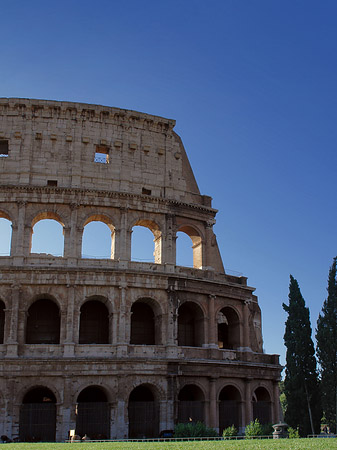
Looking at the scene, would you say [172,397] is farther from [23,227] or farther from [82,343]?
[23,227]

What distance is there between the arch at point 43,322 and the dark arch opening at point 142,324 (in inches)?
159

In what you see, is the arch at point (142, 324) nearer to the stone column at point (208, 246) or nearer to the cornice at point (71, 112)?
the stone column at point (208, 246)

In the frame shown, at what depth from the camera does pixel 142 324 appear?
31.5 meters

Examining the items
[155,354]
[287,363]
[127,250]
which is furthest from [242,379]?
[127,250]

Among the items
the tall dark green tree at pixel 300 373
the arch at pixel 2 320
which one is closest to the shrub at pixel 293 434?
the tall dark green tree at pixel 300 373

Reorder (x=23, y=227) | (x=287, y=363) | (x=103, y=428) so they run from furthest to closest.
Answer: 1. (x=287, y=363)
2. (x=23, y=227)
3. (x=103, y=428)

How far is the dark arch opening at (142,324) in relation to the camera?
1226 inches

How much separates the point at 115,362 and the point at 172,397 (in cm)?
340

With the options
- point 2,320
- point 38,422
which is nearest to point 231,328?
point 38,422

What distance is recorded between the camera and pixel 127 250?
101 feet

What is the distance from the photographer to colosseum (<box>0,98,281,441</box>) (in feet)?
91.4

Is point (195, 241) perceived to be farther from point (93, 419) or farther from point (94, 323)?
point (93, 419)

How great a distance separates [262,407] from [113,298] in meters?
10.6

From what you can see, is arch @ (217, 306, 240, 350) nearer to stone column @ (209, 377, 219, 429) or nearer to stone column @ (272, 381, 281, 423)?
stone column @ (209, 377, 219, 429)
